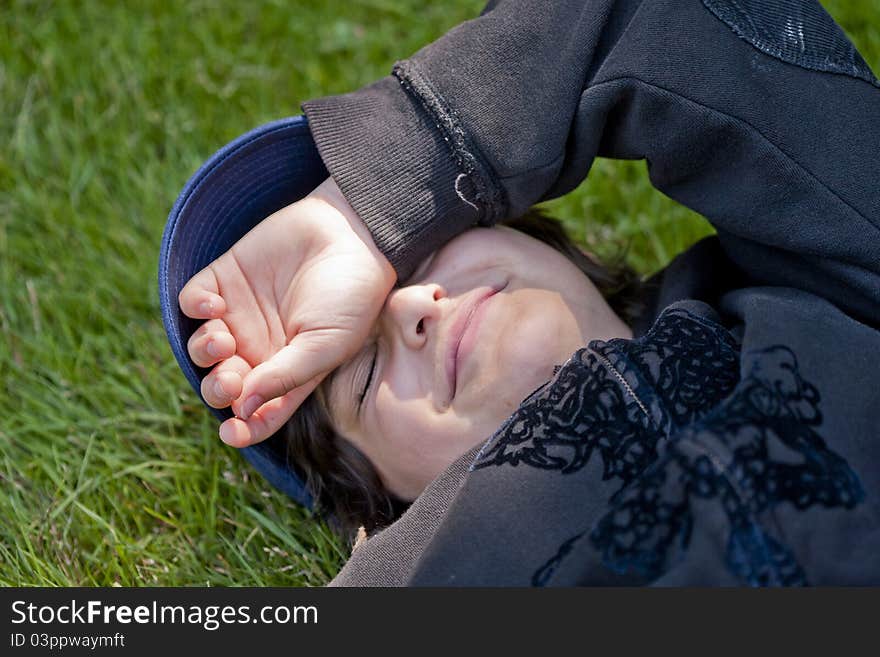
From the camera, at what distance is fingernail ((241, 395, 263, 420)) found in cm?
180

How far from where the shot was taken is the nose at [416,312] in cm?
187

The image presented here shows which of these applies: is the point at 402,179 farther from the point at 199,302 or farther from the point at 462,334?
the point at 199,302

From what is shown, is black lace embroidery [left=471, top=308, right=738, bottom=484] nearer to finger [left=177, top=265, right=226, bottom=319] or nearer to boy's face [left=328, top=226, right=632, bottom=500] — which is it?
boy's face [left=328, top=226, right=632, bottom=500]

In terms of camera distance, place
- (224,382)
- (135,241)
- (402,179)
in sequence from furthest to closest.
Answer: (135,241), (402,179), (224,382)

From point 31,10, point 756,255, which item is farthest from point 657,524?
point 31,10

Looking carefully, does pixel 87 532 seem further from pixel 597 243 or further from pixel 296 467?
pixel 597 243

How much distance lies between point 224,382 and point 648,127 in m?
0.94

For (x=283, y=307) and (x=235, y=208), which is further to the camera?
(x=235, y=208)

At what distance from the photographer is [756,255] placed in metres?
1.96

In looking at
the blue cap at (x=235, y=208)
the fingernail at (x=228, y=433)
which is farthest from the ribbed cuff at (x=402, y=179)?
the fingernail at (x=228, y=433)

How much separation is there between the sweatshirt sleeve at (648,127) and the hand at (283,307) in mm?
72

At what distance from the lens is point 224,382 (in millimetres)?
1799

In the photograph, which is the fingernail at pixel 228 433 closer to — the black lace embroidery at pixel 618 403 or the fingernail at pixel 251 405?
the fingernail at pixel 251 405

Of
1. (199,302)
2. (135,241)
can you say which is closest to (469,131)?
(199,302)
